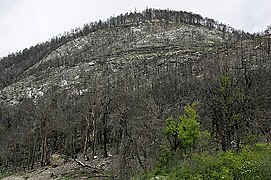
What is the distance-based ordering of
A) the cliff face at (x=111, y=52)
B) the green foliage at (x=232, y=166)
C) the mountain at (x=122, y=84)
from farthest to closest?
the cliff face at (x=111, y=52)
the mountain at (x=122, y=84)
the green foliage at (x=232, y=166)

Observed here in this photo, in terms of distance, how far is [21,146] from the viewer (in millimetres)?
53281

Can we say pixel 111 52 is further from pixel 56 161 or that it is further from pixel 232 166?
pixel 232 166

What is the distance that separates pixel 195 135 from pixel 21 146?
3306cm

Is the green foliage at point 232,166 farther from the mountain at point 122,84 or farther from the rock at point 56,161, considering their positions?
the rock at point 56,161

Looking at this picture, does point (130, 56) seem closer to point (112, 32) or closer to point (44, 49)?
point (112, 32)

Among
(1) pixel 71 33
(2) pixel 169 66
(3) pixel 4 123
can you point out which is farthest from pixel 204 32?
(3) pixel 4 123

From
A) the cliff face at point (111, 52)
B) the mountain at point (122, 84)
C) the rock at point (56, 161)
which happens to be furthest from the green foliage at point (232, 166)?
the cliff face at point (111, 52)

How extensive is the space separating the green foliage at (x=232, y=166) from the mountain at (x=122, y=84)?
6338 mm

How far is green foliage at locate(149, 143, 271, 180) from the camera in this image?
18531 millimetres

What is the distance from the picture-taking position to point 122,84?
148ft

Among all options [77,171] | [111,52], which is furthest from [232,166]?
[111,52]

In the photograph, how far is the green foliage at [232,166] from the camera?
1853 cm

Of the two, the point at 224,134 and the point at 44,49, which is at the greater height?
the point at 44,49

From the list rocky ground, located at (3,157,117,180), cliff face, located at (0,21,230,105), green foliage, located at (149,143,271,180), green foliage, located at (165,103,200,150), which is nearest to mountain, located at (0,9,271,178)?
cliff face, located at (0,21,230,105)
